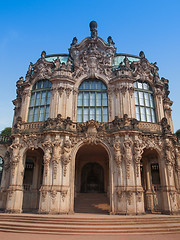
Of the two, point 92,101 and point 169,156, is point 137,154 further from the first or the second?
point 92,101

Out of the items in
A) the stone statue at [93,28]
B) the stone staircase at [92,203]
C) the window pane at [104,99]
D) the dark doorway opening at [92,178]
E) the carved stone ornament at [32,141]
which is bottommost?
the stone staircase at [92,203]

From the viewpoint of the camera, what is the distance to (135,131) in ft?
61.4

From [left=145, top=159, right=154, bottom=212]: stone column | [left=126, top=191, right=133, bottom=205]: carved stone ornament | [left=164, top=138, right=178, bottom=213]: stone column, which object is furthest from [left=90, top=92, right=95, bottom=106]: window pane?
[left=126, top=191, right=133, bottom=205]: carved stone ornament

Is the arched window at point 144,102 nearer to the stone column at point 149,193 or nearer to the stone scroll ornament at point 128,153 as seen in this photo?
the stone scroll ornament at point 128,153

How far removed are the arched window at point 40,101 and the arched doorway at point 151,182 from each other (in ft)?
37.2

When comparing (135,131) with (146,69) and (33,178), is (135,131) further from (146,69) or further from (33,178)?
(33,178)

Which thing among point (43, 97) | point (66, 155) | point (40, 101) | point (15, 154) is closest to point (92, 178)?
point (66, 155)

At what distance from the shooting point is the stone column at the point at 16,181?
1797cm

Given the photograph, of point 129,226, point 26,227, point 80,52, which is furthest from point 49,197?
point 80,52

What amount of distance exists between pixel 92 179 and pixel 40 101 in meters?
11.2

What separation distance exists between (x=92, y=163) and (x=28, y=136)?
873cm

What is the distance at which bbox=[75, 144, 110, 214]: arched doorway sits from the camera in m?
20.3

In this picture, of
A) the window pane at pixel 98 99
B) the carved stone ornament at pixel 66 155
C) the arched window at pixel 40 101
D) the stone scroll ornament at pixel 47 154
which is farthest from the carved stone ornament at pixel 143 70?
the stone scroll ornament at pixel 47 154

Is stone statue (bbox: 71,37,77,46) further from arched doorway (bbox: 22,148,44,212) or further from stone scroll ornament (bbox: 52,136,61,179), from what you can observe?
arched doorway (bbox: 22,148,44,212)
